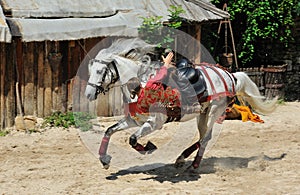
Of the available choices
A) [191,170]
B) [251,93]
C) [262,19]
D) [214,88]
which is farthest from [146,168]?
[262,19]

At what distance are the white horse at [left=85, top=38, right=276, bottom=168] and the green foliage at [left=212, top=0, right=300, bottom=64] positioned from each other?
630 centimetres

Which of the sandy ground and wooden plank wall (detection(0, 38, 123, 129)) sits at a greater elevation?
wooden plank wall (detection(0, 38, 123, 129))

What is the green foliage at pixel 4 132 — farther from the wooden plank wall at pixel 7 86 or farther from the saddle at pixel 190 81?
the saddle at pixel 190 81

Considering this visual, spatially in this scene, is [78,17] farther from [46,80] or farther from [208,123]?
[208,123]

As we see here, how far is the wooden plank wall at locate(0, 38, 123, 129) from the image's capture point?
404 inches

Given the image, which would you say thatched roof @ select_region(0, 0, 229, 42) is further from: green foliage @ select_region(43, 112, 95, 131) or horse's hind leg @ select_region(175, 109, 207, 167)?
horse's hind leg @ select_region(175, 109, 207, 167)

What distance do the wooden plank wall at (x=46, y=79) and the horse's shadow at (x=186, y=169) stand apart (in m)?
3.67

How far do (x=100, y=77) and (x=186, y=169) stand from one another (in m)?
2.09

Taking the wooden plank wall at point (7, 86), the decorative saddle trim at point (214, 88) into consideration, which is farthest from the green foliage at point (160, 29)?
the decorative saddle trim at point (214, 88)

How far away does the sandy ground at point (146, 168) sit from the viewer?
682 cm

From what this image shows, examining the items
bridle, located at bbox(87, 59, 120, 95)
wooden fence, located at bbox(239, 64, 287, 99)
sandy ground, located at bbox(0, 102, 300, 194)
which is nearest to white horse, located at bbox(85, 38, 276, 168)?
bridle, located at bbox(87, 59, 120, 95)

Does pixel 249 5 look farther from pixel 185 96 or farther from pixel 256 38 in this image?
pixel 185 96

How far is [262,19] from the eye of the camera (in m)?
13.9

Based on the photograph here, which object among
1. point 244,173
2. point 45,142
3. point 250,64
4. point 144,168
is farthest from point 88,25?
point 250,64
